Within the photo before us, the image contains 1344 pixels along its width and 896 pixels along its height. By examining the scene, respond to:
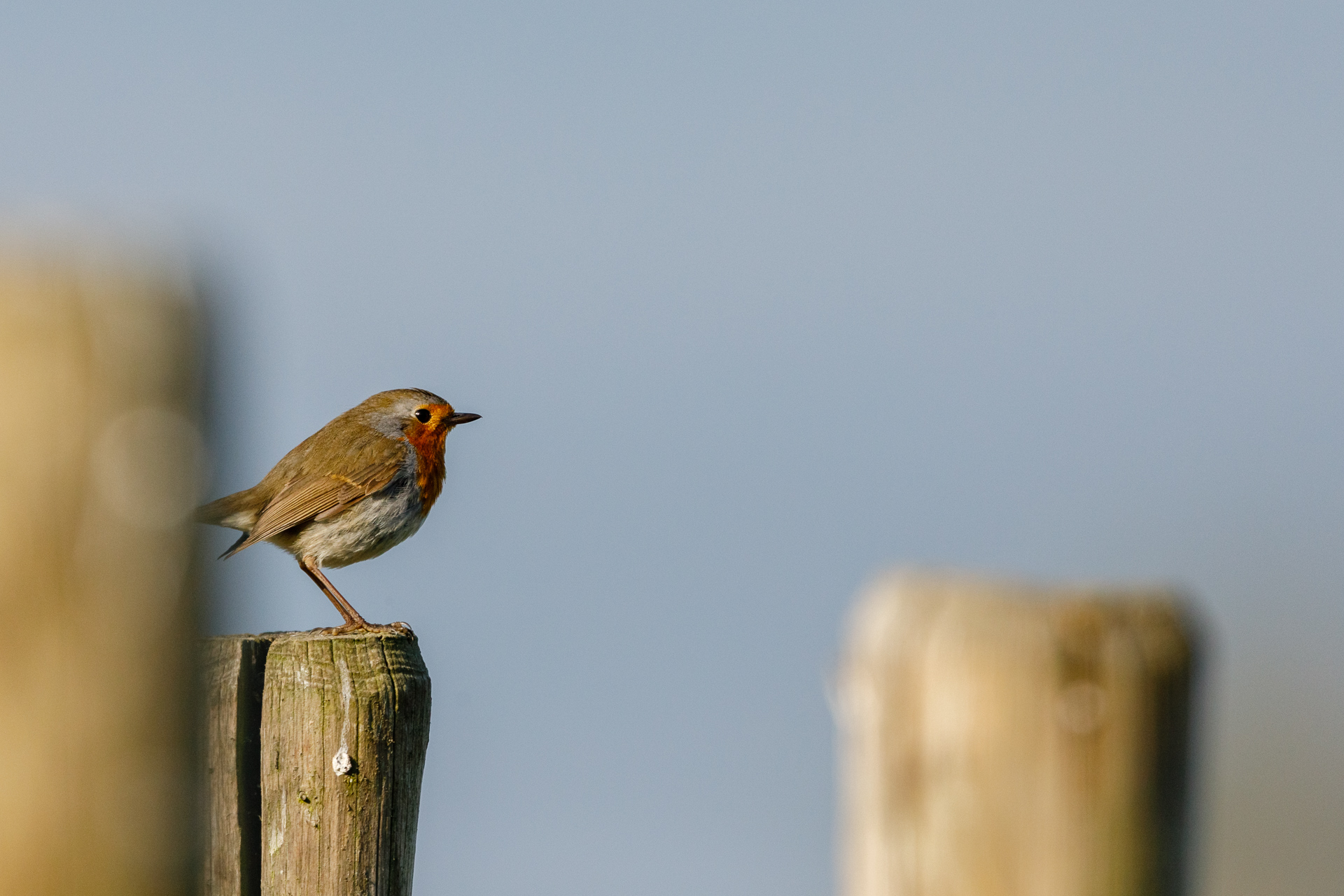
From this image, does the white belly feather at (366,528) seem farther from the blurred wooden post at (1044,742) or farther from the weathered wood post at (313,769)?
the blurred wooden post at (1044,742)

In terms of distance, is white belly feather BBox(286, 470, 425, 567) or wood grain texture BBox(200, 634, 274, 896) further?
→ white belly feather BBox(286, 470, 425, 567)

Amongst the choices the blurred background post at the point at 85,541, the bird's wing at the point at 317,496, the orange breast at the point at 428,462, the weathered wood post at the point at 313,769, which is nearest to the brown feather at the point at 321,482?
the bird's wing at the point at 317,496

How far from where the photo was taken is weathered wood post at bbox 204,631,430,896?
267 cm

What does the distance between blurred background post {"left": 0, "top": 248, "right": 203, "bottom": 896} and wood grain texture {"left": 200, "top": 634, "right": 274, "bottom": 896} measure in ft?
2.22

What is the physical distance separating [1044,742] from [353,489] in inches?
166

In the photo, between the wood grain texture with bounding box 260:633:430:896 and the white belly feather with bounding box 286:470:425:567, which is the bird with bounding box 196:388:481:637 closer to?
the white belly feather with bounding box 286:470:425:567

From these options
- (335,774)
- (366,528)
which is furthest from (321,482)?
(335,774)

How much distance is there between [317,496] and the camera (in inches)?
236

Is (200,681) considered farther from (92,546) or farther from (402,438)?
(402,438)

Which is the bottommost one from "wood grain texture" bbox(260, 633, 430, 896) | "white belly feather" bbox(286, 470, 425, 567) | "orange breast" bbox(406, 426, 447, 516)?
"wood grain texture" bbox(260, 633, 430, 896)

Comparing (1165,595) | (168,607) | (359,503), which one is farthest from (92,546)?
(359,503)

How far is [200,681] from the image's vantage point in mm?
1809

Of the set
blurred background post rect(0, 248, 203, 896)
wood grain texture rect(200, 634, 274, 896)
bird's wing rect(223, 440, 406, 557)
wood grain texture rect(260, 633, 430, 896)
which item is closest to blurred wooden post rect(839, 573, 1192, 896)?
wood grain texture rect(260, 633, 430, 896)

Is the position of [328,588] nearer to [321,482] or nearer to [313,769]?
[321,482]
